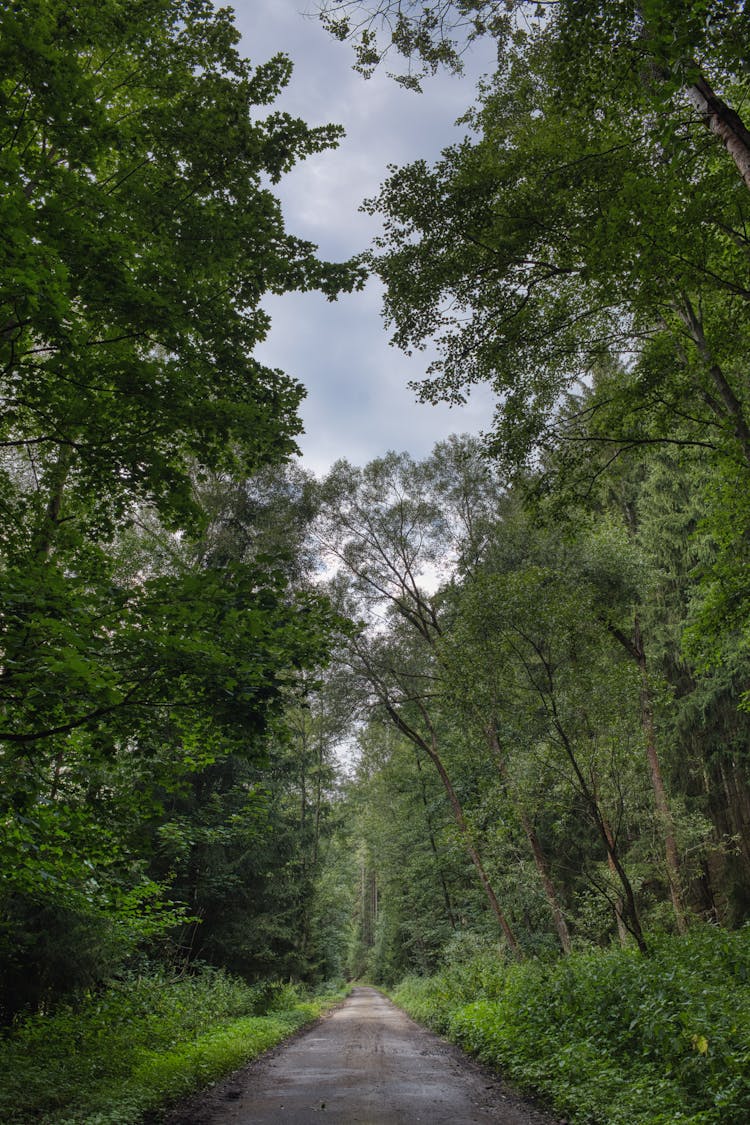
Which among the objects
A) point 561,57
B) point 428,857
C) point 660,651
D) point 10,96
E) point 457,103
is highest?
point 457,103

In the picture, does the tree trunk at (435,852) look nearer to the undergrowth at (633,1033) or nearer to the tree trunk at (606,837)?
the undergrowth at (633,1033)

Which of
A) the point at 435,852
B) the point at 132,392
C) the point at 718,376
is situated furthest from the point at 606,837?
the point at 435,852

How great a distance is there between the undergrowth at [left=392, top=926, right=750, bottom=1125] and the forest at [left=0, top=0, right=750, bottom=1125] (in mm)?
51

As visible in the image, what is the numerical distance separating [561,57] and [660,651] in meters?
15.8

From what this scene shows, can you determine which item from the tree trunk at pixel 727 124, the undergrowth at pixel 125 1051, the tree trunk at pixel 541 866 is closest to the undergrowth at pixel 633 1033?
the tree trunk at pixel 541 866

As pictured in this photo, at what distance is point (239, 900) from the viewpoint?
15734 mm

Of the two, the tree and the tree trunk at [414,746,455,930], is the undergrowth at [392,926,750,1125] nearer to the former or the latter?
the tree

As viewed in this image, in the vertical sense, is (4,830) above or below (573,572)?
below

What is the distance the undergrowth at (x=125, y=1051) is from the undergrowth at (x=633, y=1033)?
403 centimetres

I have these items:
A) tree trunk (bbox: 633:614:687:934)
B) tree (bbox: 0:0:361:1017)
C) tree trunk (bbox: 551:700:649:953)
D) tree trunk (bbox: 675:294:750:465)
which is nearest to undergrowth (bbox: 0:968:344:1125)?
tree (bbox: 0:0:361:1017)

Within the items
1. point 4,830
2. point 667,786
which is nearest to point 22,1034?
point 4,830

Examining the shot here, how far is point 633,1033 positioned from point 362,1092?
3.27 meters

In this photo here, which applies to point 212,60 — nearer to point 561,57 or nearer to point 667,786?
point 561,57

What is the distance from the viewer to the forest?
4438 millimetres
